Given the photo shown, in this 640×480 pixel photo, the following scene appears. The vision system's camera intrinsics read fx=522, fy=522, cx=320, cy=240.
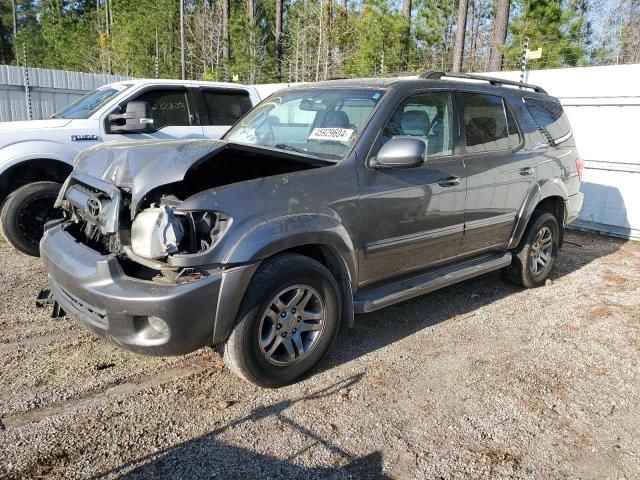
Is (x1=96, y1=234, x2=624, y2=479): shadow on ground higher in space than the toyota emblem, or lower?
lower

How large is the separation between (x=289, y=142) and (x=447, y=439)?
231 cm

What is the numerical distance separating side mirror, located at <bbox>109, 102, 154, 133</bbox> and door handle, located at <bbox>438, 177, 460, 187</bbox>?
10.8 feet

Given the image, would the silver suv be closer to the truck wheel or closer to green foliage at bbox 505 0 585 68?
the truck wheel

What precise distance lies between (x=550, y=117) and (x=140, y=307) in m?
4.56

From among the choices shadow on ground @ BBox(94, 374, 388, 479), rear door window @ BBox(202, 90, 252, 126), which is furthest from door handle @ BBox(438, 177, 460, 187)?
rear door window @ BBox(202, 90, 252, 126)

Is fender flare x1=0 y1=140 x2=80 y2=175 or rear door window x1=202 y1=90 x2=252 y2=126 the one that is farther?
rear door window x1=202 y1=90 x2=252 y2=126

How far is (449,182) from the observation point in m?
4.08

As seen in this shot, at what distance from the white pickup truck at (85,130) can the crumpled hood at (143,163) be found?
89.8 inches

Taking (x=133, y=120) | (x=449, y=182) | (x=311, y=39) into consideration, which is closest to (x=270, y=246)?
(x=449, y=182)

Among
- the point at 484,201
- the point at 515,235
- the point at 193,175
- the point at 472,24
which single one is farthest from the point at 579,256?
the point at 472,24

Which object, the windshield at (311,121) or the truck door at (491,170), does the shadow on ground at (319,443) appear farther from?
the windshield at (311,121)

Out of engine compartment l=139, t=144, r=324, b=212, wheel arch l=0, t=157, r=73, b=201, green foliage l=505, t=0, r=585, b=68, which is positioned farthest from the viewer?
green foliage l=505, t=0, r=585, b=68

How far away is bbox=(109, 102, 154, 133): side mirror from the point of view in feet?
18.1

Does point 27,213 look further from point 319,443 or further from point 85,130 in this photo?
point 319,443
